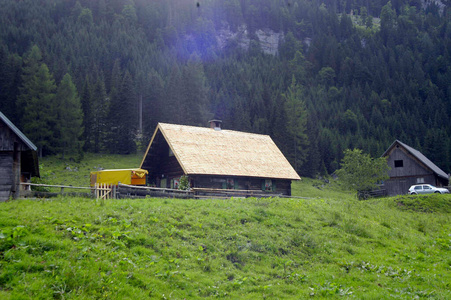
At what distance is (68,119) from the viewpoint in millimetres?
60062

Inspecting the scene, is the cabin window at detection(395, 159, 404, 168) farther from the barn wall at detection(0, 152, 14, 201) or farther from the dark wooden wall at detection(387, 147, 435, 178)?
the barn wall at detection(0, 152, 14, 201)

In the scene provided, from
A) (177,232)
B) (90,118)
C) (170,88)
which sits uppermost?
(170,88)

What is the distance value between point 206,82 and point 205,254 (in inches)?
4013

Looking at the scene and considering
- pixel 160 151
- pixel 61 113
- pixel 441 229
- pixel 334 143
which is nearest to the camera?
pixel 441 229

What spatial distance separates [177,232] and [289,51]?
595ft

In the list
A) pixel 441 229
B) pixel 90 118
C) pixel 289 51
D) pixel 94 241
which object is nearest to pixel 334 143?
pixel 90 118

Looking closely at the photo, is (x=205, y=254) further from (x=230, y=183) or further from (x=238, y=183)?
(x=238, y=183)

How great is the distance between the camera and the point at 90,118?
218 feet

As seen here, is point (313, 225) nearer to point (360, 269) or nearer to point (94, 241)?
point (360, 269)

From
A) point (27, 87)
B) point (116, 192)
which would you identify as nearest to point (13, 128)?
point (116, 192)

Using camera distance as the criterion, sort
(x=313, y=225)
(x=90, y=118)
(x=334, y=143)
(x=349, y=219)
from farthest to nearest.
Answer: (x=334, y=143) < (x=90, y=118) < (x=349, y=219) < (x=313, y=225)

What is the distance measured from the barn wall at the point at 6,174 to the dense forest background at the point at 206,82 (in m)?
38.5

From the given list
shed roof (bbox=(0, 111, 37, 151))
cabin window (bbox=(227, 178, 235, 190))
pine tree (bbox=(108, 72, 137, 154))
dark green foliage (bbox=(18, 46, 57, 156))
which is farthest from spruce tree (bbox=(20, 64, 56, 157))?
shed roof (bbox=(0, 111, 37, 151))

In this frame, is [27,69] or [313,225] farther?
[27,69]
